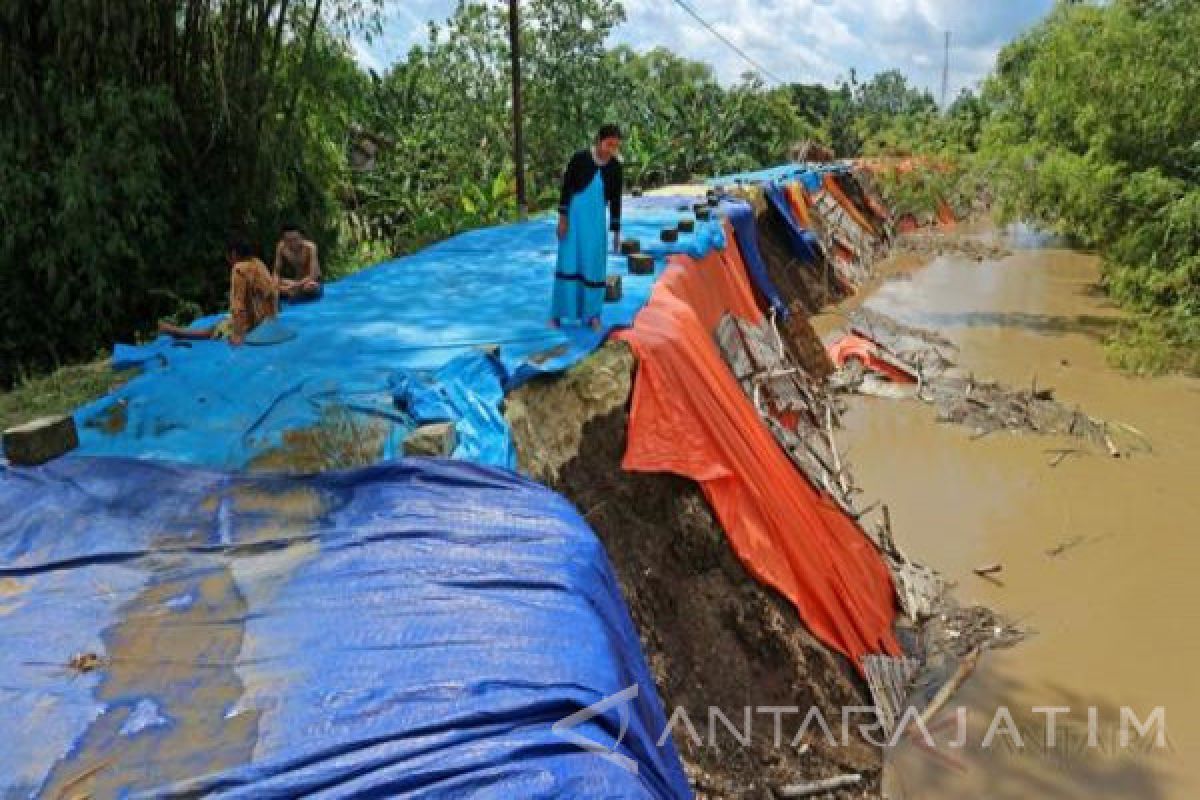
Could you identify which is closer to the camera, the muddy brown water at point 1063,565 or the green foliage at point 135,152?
the muddy brown water at point 1063,565

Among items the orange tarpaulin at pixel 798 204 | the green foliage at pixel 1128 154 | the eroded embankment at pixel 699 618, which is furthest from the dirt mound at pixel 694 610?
the orange tarpaulin at pixel 798 204

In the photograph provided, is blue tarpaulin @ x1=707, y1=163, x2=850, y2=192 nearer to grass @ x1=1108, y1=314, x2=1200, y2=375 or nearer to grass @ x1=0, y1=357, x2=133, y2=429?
grass @ x1=1108, y1=314, x2=1200, y2=375

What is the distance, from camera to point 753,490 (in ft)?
17.5

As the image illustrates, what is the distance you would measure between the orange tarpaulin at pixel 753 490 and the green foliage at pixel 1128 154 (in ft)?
29.0

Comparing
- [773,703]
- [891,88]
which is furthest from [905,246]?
[891,88]

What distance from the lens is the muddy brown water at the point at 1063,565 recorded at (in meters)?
4.98

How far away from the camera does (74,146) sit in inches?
315

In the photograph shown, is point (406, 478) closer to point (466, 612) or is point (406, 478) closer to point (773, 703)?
point (466, 612)

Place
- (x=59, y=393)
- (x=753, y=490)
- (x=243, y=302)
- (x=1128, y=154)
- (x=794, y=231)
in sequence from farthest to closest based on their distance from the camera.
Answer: (x=794, y=231) → (x=1128, y=154) → (x=243, y=302) → (x=59, y=393) → (x=753, y=490)

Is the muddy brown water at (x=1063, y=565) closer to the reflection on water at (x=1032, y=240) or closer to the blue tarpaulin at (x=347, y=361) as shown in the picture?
the blue tarpaulin at (x=347, y=361)

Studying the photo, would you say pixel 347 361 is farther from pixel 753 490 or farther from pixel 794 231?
pixel 794 231

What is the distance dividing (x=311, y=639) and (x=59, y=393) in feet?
11.9

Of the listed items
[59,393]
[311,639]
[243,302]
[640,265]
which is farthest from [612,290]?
[311,639]

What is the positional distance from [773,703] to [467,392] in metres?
2.39
